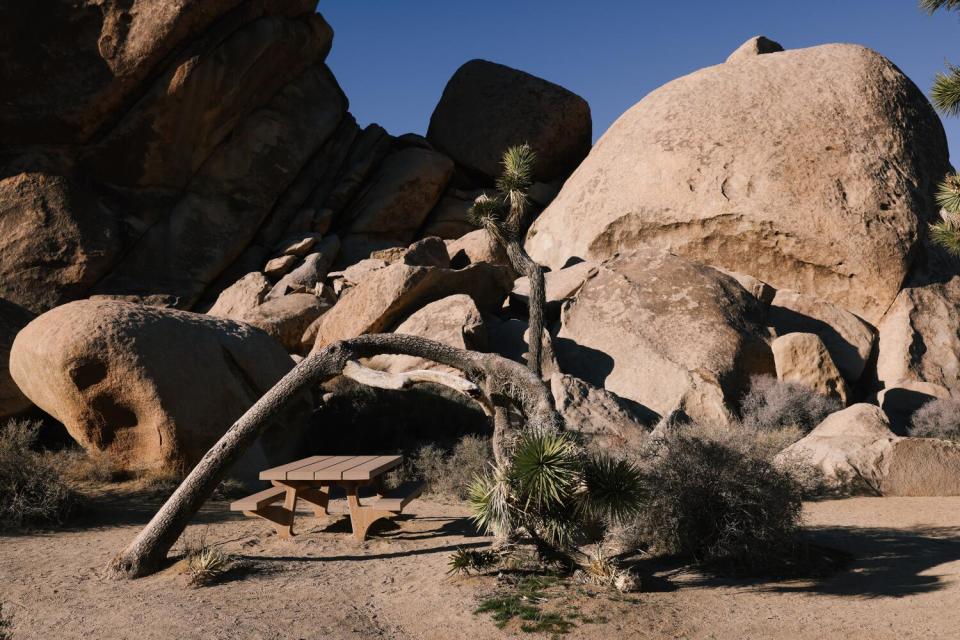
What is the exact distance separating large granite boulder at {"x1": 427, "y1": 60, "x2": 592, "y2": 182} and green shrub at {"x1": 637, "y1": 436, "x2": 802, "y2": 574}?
20438mm

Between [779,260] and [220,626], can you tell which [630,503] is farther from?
[779,260]

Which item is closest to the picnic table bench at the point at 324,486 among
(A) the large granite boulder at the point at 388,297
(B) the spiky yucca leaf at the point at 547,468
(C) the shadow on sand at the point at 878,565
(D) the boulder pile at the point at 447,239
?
(B) the spiky yucca leaf at the point at 547,468

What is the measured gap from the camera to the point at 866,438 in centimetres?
994

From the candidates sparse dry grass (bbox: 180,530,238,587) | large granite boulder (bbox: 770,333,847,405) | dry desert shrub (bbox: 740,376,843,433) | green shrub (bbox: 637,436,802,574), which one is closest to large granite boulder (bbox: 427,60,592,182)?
large granite boulder (bbox: 770,333,847,405)

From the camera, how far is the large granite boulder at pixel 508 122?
86.9 feet

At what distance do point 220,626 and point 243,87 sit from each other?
19.8m

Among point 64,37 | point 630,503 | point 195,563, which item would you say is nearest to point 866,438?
point 630,503

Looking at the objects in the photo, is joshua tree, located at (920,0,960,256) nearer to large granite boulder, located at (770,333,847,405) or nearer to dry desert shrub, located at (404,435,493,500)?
large granite boulder, located at (770,333,847,405)

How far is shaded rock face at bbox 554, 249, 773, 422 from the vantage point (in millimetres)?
13594

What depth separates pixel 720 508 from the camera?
A: 6.72m

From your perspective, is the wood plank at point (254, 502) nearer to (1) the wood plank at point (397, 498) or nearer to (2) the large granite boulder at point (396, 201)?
(1) the wood plank at point (397, 498)

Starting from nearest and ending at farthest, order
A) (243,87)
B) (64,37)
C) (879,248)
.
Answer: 1. (879,248)
2. (64,37)
3. (243,87)

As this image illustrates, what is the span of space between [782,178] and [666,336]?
5689mm

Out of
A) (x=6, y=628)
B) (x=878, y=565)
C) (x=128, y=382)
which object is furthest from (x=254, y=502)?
(x=878, y=565)
